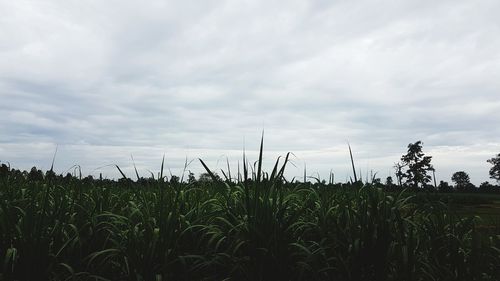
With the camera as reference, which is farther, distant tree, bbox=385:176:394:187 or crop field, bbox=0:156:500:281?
distant tree, bbox=385:176:394:187

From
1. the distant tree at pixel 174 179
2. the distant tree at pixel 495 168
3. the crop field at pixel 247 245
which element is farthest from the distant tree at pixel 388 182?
the distant tree at pixel 495 168

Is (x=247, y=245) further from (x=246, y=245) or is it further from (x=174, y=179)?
(x=174, y=179)

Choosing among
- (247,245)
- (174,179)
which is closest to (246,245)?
(247,245)

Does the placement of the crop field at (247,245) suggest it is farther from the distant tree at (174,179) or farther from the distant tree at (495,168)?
the distant tree at (495,168)

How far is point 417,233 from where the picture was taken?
13.9ft

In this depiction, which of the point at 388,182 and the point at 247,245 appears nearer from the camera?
the point at 247,245

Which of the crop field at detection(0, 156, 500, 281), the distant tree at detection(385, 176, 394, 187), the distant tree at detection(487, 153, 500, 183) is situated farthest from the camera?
the distant tree at detection(487, 153, 500, 183)

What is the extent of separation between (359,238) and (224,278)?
4.19ft

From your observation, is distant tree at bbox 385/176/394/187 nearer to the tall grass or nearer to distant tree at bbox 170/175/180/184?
the tall grass

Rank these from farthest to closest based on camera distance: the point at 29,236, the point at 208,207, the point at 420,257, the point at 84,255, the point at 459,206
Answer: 1. the point at 459,206
2. the point at 208,207
3. the point at 84,255
4. the point at 420,257
5. the point at 29,236

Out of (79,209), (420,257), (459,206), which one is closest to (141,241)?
(79,209)

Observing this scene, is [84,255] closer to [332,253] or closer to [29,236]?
[29,236]

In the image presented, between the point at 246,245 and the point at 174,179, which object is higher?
the point at 174,179

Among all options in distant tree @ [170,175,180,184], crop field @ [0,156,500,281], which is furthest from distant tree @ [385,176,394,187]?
distant tree @ [170,175,180,184]
